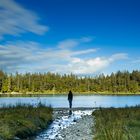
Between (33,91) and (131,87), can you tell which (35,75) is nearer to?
(33,91)

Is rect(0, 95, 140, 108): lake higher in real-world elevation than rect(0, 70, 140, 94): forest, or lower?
lower

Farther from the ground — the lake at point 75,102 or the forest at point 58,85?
the forest at point 58,85

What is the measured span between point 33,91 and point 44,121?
499 feet

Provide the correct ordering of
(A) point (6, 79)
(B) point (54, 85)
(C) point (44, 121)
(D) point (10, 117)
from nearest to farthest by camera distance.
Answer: (D) point (10, 117)
(C) point (44, 121)
(A) point (6, 79)
(B) point (54, 85)

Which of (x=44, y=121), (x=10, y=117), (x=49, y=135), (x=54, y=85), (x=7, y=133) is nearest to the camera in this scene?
(x=7, y=133)

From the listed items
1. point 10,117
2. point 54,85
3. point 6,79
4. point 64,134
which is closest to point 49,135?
point 64,134

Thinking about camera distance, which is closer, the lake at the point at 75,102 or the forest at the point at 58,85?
the lake at the point at 75,102

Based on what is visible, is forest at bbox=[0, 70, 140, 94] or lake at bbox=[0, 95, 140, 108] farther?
forest at bbox=[0, 70, 140, 94]

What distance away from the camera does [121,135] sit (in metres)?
13.0

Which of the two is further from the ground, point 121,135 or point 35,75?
point 35,75

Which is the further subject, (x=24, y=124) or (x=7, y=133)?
(x=24, y=124)

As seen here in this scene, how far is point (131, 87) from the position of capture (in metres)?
193

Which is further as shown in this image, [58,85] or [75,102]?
[58,85]

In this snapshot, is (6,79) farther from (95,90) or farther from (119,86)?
(119,86)
